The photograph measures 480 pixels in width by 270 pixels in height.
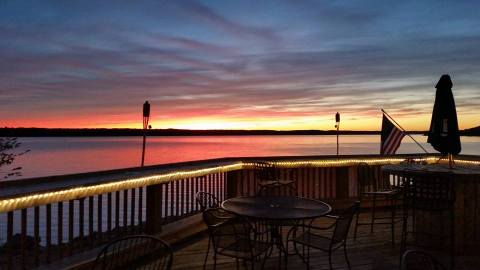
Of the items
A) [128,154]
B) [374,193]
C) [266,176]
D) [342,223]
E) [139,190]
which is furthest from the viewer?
[128,154]

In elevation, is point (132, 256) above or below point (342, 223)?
below

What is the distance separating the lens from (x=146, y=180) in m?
4.59

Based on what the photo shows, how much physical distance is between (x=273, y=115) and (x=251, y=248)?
Answer: 49271 mm

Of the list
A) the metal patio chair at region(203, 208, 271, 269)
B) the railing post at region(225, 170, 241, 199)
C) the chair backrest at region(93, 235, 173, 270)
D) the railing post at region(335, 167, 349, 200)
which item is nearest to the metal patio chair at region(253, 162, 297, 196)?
the railing post at region(225, 170, 241, 199)

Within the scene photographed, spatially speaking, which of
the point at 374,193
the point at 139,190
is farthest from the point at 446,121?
the point at 139,190

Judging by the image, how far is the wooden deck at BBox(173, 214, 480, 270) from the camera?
456cm

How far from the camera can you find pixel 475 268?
449cm

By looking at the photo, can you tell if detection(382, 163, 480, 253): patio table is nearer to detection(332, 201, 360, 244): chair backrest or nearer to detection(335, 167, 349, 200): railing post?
detection(332, 201, 360, 244): chair backrest

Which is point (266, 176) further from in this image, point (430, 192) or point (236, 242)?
point (236, 242)

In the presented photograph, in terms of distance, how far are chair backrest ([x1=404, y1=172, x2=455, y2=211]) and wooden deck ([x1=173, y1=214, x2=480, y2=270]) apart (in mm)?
701

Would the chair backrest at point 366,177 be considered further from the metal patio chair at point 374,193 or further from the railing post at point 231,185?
the railing post at point 231,185

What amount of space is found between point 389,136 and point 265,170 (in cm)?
323

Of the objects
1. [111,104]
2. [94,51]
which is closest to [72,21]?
[94,51]

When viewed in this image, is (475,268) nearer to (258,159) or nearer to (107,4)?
(258,159)
